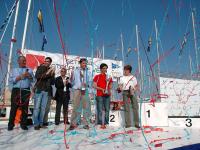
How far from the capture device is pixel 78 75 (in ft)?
14.4

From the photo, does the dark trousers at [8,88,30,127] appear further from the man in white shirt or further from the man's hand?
the man in white shirt

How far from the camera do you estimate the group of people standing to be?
159 inches

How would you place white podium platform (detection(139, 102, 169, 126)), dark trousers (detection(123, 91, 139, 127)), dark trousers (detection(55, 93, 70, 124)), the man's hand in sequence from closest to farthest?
the man's hand, dark trousers (detection(123, 91, 139, 127)), dark trousers (detection(55, 93, 70, 124)), white podium platform (detection(139, 102, 169, 126))

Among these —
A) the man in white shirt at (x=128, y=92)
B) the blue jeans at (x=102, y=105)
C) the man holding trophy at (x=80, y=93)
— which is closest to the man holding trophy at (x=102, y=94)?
the blue jeans at (x=102, y=105)

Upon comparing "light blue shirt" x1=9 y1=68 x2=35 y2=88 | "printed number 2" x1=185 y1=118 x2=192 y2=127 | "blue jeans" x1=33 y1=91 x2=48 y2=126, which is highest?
"light blue shirt" x1=9 y1=68 x2=35 y2=88

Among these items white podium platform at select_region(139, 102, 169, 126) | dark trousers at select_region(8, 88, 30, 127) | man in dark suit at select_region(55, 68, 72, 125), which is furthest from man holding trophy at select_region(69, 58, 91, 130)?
white podium platform at select_region(139, 102, 169, 126)

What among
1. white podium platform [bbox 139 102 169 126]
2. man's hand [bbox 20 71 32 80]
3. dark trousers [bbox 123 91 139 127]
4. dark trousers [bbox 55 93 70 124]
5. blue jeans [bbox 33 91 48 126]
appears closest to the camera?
man's hand [bbox 20 71 32 80]

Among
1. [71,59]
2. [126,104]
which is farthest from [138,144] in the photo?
[71,59]

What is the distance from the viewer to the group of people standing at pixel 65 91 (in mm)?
4051

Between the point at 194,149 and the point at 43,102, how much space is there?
3077mm

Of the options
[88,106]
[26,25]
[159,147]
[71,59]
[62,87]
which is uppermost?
[26,25]

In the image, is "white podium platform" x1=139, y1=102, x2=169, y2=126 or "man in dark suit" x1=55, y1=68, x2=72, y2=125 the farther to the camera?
"white podium platform" x1=139, y1=102, x2=169, y2=126

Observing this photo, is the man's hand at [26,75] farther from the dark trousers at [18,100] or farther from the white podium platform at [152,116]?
the white podium platform at [152,116]

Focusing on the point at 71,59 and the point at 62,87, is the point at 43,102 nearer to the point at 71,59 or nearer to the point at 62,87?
the point at 62,87
